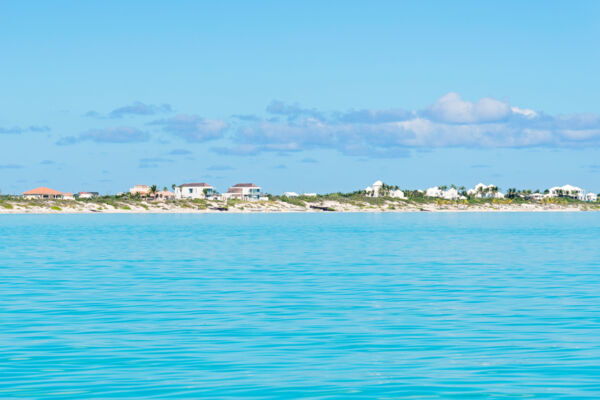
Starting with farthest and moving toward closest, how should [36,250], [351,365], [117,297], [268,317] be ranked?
[36,250] → [117,297] → [268,317] → [351,365]

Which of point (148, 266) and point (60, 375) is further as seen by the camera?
point (148, 266)

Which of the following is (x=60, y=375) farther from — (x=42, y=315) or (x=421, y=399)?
(x=42, y=315)

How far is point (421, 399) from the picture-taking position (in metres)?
14.4

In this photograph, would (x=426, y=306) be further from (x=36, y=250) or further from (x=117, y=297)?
(x=36, y=250)

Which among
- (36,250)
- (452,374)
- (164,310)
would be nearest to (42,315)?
(164,310)

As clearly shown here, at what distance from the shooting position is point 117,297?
30.6 metres

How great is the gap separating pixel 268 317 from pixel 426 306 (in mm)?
6352

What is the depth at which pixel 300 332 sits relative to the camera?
2184 cm

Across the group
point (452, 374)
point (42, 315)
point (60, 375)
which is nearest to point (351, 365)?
point (452, 374)

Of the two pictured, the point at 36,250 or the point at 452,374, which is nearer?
the point at 452,374

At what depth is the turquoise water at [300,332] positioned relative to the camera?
612 inches

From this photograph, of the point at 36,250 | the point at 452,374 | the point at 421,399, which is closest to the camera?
the point at 421,399

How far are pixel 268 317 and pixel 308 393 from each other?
33.4 feet

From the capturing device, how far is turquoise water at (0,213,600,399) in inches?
612
